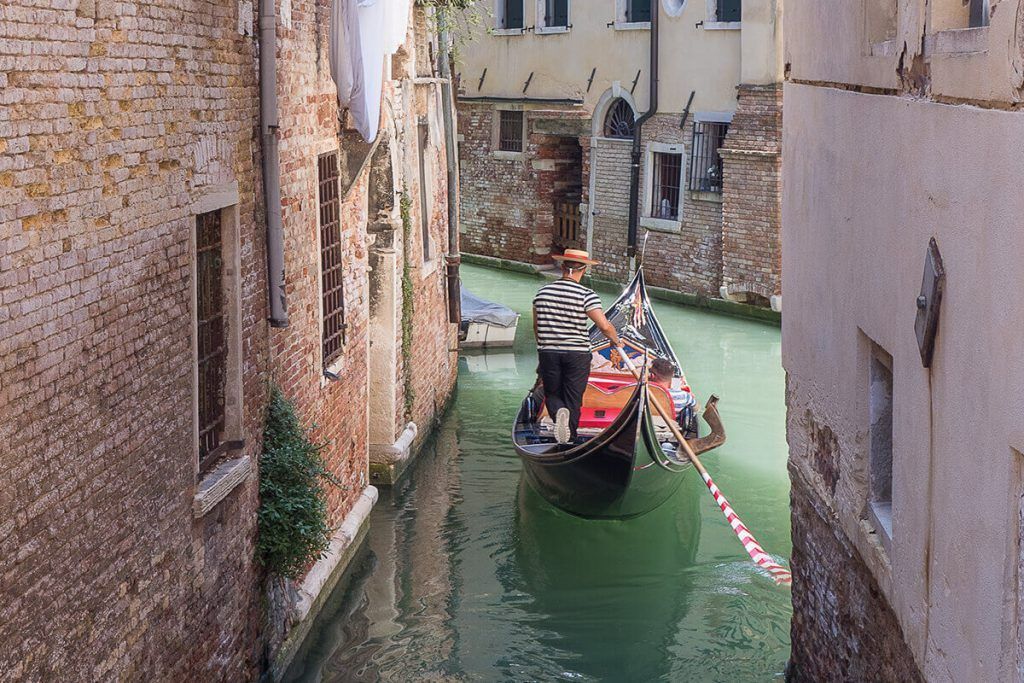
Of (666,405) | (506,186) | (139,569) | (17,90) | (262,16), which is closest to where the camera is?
(17,90)

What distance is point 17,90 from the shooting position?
343 centimetres

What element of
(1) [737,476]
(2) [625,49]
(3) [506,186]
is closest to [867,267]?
(1) [737,476]

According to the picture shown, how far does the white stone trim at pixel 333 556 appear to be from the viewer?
21.1 ft

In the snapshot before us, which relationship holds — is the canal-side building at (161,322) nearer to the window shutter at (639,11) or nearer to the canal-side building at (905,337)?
the canal-side building at (905,337)

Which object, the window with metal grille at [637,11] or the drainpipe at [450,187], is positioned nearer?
the drainpipe at [450,187]

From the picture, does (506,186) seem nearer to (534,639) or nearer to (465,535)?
(465,535)

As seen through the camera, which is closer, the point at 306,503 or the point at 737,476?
the point at 306,503

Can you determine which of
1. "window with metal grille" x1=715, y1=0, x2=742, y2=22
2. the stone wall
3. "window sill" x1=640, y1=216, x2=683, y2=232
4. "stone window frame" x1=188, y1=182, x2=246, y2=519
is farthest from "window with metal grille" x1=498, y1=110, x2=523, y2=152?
"stone window frame" x1=188, y1=182, x2=246, y2=519

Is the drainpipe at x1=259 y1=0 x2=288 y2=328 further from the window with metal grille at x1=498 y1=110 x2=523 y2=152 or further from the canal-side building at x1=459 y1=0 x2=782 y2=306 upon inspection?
the window with metal grille at x1=498 y1=110 x2=523 y2=152

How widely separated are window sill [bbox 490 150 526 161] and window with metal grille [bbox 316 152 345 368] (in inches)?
517

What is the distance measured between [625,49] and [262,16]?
1275 cm

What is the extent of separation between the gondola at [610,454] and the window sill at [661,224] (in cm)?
731

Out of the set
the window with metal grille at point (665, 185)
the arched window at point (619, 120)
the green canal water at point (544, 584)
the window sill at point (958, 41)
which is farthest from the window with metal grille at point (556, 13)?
the window sill at point (958, 41)

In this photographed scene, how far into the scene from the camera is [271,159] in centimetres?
578
